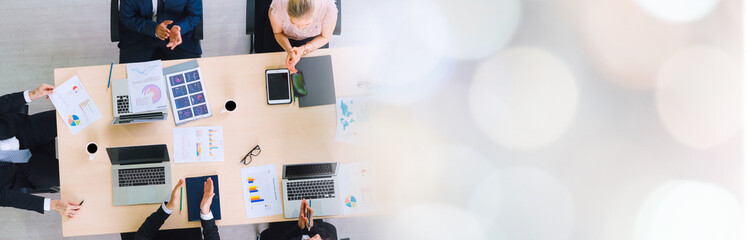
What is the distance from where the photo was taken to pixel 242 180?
2.03m

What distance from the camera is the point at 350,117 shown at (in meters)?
2.07

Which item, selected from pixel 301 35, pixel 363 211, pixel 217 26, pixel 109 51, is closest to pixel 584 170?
pixel 363 211

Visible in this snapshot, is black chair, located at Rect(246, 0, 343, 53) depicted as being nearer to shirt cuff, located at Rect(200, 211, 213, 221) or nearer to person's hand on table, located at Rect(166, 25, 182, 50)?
person's hand on table, located at Rect(166, 25, 182, 50)

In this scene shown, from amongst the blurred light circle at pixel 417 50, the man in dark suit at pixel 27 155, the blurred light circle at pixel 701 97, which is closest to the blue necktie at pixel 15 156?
the man in dark suit at pixel 27 155

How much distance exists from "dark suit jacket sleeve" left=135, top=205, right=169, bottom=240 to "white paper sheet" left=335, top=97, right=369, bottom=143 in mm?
861

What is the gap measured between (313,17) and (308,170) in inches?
28.7

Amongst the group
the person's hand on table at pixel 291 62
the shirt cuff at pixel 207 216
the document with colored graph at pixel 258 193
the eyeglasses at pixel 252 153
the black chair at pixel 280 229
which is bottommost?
the black chair at pixel 280 229

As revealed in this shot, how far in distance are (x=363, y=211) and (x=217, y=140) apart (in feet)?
2.54

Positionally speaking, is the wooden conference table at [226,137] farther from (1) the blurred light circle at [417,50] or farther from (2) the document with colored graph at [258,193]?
(1) the blurred light circle at [417,50]

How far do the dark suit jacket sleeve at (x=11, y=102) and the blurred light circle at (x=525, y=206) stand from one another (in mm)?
2498

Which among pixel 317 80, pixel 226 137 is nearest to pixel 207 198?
pixel 226 137

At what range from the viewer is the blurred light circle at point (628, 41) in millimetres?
2717

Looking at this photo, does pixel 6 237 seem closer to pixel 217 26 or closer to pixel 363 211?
pixel 217 26

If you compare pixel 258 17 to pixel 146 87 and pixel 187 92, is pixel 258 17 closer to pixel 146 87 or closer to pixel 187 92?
pixel 187 92
